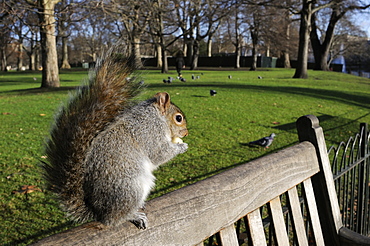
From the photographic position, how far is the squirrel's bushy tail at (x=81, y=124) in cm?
103

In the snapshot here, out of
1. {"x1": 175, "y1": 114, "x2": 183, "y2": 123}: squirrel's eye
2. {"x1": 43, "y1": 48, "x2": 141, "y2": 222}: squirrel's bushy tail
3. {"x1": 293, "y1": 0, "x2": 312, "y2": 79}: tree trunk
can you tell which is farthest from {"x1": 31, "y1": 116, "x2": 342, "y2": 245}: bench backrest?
{"x1": 293, "y1": 0, "x2": 312, "y2": 79}: tree trunk

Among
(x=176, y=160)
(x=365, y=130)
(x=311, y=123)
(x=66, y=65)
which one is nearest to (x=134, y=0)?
(x=176, y=160)

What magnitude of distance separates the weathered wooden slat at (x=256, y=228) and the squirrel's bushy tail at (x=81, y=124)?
0.70 meters

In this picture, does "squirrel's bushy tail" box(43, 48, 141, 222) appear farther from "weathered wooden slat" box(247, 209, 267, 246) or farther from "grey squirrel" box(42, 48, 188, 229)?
"weathered wooden slat" box(247, 209, 267, 246)

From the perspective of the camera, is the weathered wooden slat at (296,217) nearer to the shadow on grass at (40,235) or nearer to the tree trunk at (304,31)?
the shadow on grass at (40,235)

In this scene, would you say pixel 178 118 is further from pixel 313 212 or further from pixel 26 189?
pixel 26 189

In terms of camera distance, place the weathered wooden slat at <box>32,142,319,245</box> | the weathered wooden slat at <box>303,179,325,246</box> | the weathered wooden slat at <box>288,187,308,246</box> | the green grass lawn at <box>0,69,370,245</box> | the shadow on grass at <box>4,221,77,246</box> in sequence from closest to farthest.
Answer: the weathered wooden slat at <box>32,142,319,245</box> < the weathered wooden slat at <box>288,187,308,246</box> < the weathered wooden slat at <box>303,179,325,246</box> < the shadow on grass at <box>4,221,77,246</box> < the green grass lawn at <box>0,69,370,245</box>

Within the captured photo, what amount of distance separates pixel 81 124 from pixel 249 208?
0.76 metres

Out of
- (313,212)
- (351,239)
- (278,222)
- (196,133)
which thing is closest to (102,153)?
(278,222)

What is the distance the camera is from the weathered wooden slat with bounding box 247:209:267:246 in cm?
142

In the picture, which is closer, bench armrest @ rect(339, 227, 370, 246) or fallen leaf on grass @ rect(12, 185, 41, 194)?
bench armrest @ rect(339, 227, 370, 246)

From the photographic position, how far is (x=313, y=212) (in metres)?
1.82

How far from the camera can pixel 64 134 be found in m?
1.06

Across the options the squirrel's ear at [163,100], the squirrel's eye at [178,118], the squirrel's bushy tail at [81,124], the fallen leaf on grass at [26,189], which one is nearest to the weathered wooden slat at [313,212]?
the squirrel's eye at [178,118]
